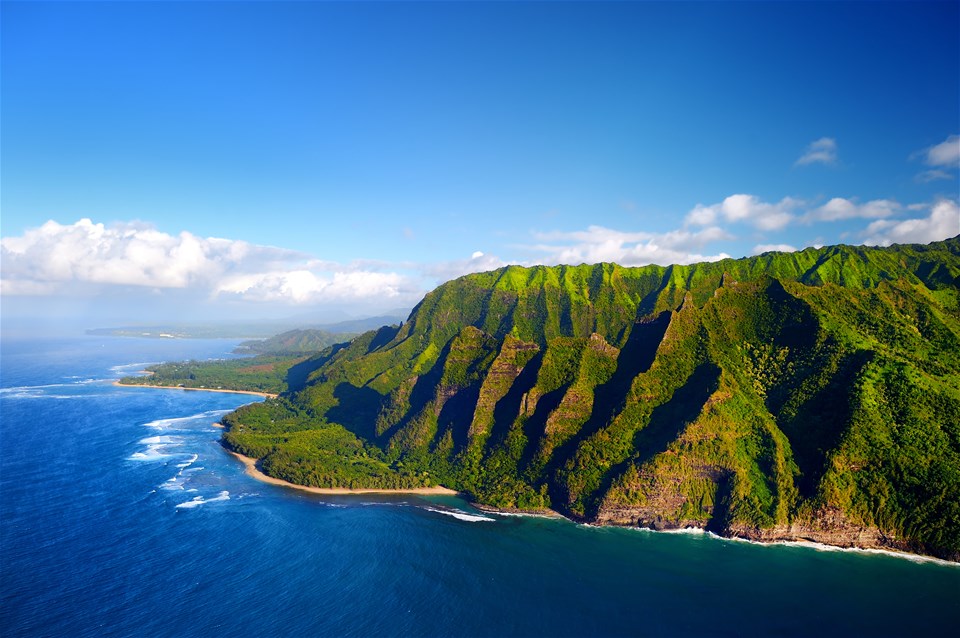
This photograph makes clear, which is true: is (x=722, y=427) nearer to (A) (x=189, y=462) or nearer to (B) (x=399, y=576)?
(B) (x=399, y=576)

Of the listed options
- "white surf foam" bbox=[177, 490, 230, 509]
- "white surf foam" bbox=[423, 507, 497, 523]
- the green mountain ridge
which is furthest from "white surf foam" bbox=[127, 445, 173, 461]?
"white surf foam" bbox=[423, 507, 497, 523]

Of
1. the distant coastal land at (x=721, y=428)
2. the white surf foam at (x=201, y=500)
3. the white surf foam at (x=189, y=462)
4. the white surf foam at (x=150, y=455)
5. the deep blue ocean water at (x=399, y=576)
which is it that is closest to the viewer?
the deep blue ocean water at (x=399, y=576)

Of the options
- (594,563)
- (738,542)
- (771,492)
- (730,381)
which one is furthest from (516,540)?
(730,381)

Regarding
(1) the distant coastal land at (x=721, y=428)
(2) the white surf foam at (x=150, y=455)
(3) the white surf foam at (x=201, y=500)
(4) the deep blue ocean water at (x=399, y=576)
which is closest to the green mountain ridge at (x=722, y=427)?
(1) the distant coastal land at (x=721, y=428)

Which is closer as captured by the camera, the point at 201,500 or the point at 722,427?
the point at 722,427

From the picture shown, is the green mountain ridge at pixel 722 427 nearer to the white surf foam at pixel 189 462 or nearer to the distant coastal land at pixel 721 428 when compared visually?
the distant coastal land at pixel 721 428

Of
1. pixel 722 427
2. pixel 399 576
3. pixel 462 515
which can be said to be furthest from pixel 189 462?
pixel 722 427
